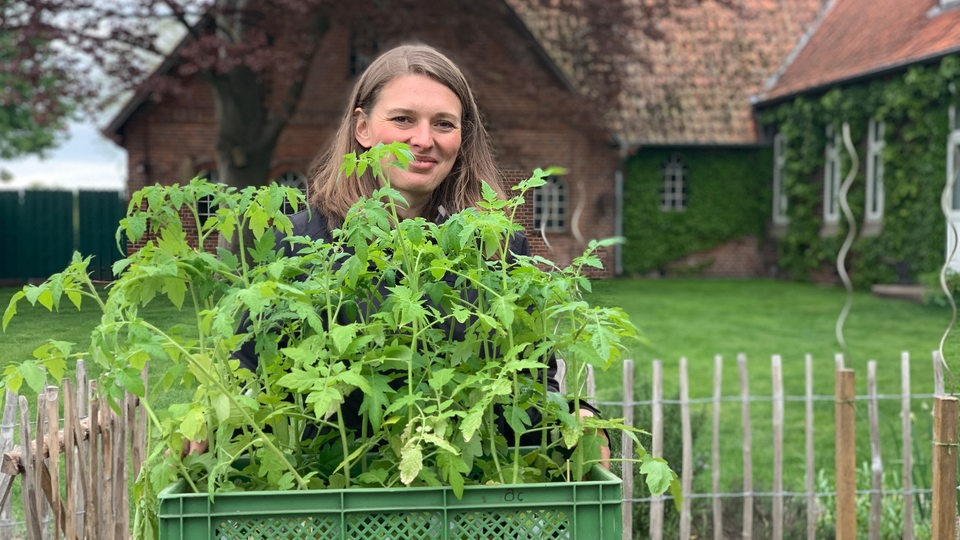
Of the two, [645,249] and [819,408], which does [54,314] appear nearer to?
[819,408]

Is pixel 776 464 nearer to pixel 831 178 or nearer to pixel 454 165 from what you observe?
pixel 454 165

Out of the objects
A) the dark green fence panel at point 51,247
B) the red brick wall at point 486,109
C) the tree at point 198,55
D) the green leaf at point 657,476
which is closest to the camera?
the green leaf at point 657,476

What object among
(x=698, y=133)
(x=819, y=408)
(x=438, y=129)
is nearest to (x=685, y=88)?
(x=698, y=133)

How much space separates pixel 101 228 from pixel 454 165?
0.76 m

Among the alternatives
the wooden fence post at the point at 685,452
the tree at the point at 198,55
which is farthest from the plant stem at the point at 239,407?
the tree at the point at 198,55

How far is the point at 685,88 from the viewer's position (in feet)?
70.3

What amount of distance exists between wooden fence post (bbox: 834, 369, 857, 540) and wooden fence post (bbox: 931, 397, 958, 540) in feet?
3.24

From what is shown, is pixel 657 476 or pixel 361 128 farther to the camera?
pixel 361 128

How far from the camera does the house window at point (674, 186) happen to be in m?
22.9

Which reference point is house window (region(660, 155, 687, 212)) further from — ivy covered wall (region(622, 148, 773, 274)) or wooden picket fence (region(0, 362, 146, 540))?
wooden picket fence (region(0, 362, 146, 540))

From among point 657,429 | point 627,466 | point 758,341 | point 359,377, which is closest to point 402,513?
point 359,377

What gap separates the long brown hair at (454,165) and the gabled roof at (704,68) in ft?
57.4

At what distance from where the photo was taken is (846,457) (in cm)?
394

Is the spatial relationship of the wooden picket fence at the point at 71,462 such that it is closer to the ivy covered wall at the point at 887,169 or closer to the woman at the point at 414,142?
the woman at the point at 414,142
